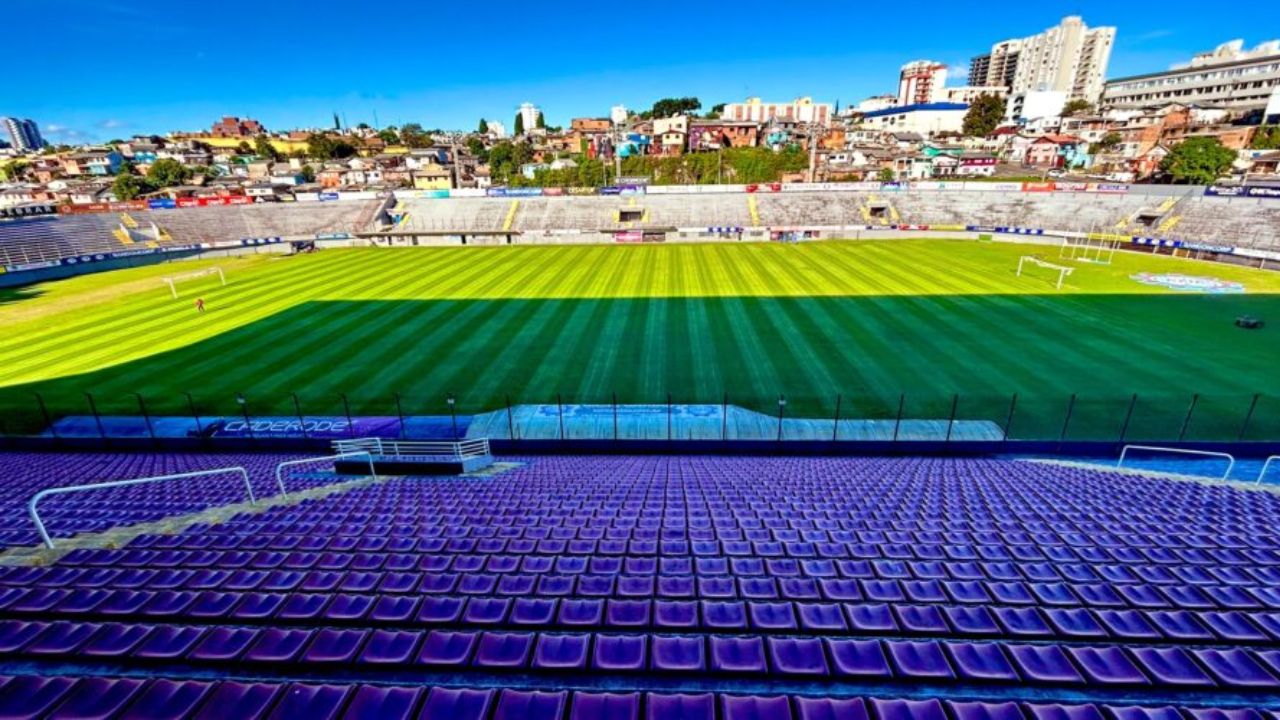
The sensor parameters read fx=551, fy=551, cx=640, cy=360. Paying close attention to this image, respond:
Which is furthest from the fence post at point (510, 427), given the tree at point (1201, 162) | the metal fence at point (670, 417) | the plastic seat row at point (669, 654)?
the tree at point (1201, 162)

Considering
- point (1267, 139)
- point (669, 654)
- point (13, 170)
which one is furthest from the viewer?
point (13, 170)

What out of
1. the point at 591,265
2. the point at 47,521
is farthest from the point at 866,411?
the point at 591,265

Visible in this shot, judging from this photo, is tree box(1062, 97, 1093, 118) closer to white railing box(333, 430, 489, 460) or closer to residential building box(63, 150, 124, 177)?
white railing box(333, 430, 489, 460)

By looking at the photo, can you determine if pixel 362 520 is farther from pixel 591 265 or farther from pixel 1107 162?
pixel 1107 162

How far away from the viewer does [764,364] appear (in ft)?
99.3

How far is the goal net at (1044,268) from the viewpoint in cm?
4888

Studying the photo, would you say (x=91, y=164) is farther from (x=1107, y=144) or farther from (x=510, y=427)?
(x=1107, y=144)

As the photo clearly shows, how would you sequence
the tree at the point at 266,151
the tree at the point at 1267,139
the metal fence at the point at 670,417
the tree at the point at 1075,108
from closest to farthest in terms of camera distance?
the metal fence at the point at 670,417 → the tree at the point at 1267,139 → the tree at the point at 1075,108 → the tree at the point at 266,151

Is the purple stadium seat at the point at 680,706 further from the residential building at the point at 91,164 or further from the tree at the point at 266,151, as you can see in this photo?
the residential building at the point at 91,164

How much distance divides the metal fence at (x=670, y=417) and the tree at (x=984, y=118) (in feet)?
569

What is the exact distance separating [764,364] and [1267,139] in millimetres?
133562

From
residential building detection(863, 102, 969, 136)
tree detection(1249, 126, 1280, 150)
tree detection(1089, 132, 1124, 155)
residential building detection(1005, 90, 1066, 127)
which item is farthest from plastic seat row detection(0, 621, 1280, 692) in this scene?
residential building detection(863, 102, 969, 136)

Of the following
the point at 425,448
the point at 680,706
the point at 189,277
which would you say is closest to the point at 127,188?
the point at 189,277

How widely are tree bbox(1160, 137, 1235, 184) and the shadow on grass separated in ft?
192
